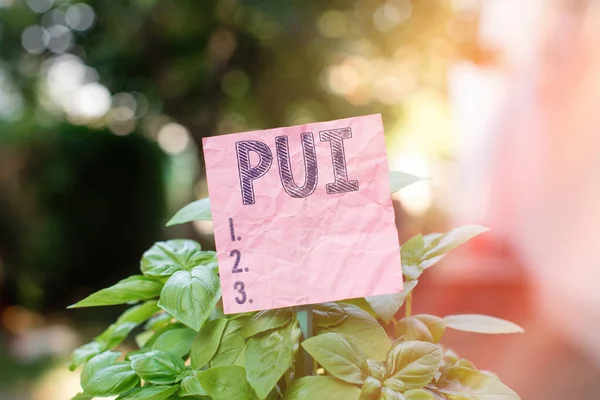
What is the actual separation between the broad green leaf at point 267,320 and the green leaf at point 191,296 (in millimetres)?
31

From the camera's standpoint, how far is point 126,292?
1.36ft

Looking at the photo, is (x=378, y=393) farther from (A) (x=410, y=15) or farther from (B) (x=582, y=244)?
(A) (x=410, y=15)

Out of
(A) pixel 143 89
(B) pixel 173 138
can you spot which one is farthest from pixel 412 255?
(B) pixel 173 138

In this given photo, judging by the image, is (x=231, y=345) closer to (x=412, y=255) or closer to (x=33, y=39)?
(x=412, y=255)

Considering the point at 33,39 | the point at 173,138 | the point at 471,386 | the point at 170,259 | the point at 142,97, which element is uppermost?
the point at 33,39

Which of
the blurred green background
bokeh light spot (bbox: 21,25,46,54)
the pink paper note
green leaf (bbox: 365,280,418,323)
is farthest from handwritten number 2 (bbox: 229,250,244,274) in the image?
bokeh light spot (bbox: 21,25,46,54)

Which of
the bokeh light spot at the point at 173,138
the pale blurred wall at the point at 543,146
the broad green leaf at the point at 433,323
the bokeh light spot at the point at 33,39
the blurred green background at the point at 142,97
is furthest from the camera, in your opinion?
the bokeh light spot at the point at 173,138

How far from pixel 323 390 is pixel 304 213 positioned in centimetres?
12

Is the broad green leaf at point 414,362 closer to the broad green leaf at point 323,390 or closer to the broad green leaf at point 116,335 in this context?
the broad green leaf at point 323,390

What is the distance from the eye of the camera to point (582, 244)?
105 inches

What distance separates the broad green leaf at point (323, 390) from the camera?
333mm

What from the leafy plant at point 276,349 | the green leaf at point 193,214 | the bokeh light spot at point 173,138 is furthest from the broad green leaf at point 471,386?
the bokeh light spot at point 173,138

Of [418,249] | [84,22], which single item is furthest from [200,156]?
[418,249]

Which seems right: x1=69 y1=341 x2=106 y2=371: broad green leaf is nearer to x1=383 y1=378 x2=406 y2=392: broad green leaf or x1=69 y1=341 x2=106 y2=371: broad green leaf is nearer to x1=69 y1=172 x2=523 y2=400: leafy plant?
x1=69 y1=172 x2=523 y2=400: leafy plant
